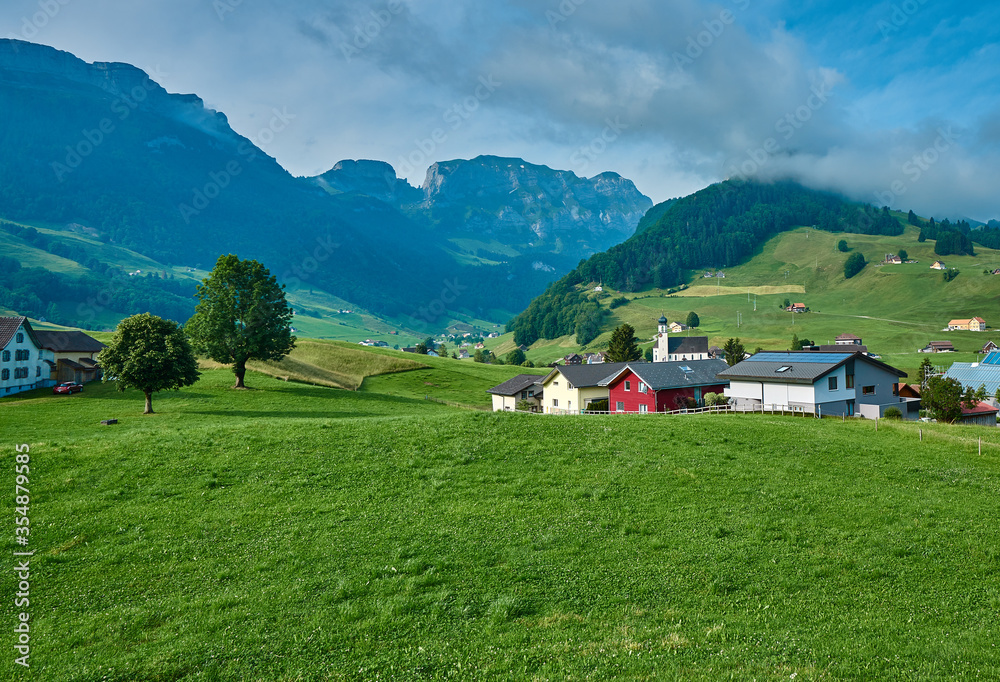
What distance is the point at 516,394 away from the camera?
84.8 meters

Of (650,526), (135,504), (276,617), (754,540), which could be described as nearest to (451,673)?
(276,617)

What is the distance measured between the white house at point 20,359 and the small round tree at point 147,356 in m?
25.5

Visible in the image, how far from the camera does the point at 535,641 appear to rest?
10.8 metres

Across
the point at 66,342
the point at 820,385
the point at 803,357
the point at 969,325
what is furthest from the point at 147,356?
the point at 969,325

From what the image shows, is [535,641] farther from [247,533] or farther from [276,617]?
[247,533]

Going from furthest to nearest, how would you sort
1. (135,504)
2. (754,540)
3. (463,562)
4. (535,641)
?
(135,504) < (754,540) < (463,562) < (535,641)

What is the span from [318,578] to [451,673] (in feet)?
17.0

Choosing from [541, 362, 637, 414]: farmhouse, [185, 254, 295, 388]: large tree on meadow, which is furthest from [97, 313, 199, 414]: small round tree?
[541, 362, 637, 414]: farmhouse

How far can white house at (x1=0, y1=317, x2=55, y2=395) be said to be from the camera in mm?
61594

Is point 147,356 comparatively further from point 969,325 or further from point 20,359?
point 969,325

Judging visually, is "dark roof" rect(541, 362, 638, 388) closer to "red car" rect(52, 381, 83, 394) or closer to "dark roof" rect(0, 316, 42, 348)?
"red car" rect(52, 381, 83, 394)

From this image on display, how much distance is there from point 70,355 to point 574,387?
7241 cm

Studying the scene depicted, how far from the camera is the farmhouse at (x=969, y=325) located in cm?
19310

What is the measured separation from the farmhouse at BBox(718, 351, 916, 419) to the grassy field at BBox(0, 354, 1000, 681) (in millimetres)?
28933
